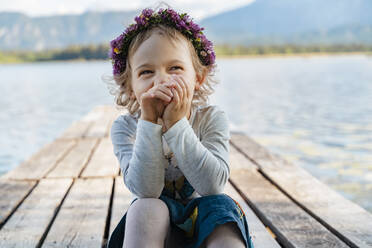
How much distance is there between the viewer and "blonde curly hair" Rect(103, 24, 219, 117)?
5.16 ft

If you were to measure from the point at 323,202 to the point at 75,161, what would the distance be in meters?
2.11

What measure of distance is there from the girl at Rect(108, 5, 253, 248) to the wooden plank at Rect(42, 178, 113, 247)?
0.42 meters

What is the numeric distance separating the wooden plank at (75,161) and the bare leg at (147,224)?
1.65 m

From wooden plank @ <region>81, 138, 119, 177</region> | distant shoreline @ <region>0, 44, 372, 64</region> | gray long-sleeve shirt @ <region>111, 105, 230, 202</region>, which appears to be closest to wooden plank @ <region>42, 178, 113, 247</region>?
wooden plank @ <region>81, 138, 119, 177</region>

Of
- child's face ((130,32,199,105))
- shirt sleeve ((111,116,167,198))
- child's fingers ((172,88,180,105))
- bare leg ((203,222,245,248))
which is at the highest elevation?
child's face ((130,32,199,105))

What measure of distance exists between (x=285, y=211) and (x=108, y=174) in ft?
4.67

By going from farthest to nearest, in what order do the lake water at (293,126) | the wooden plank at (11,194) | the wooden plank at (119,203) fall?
the lake water at (293,126)
the wooden plank at (11,194)
the wooden plank at (119,203)

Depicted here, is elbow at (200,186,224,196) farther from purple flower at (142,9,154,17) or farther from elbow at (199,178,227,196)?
purple flower at (142,9,154,17)

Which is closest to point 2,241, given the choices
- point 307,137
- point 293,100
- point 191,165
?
point 191,165

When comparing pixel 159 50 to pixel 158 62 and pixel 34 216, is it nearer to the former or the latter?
pixel 158 62

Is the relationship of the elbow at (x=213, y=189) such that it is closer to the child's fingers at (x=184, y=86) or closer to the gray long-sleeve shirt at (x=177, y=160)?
the gray long-sleeve shirt at (x=177, y=160)

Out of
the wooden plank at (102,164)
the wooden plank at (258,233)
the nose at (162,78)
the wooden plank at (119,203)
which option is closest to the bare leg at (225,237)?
the wooden plank at (258,233)

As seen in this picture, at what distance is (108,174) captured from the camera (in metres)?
2.89

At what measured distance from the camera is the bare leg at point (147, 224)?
1.25 m
